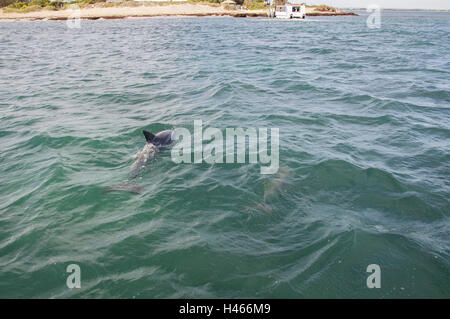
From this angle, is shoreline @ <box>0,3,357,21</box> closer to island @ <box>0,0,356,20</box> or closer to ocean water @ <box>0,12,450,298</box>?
island @ <box>0,0,356,20</box>

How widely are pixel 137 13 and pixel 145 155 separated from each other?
331 ft

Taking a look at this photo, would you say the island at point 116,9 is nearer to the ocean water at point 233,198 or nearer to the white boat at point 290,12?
the white boat at point 290,12

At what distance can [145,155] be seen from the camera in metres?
7.67

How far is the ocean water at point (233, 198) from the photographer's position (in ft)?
13.8

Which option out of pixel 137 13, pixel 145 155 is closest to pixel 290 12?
pixel 137 13

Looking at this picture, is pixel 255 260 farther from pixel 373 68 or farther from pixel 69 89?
pixel 373 68

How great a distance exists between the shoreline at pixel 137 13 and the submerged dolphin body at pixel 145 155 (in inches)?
3393

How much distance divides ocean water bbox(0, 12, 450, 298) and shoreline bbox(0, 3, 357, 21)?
8301 centimetres

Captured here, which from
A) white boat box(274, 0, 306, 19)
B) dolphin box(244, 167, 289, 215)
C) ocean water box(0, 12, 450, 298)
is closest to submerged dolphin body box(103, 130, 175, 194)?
ocean water box(0, 12, 450, 298)

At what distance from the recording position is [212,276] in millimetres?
4207
